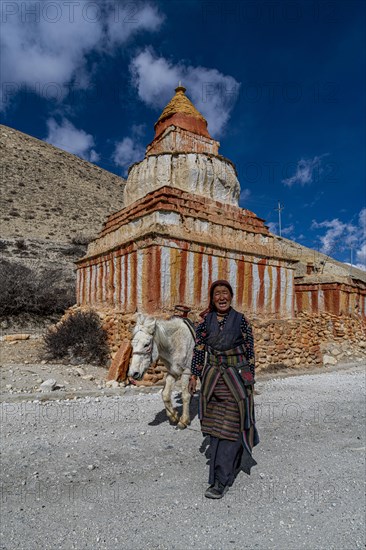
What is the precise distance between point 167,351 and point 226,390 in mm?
1526

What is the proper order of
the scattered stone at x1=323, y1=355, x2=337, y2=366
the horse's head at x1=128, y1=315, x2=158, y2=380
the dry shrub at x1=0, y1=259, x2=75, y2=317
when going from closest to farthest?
the horse's head at x1=128, y1=315, x2=158, y2=380
the scattered stone at x1=323, y1=355, x2=337, y2=366
the dry shrub at x1=0, y1=259, x2=75, y2=317

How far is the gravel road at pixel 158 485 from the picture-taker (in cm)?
246

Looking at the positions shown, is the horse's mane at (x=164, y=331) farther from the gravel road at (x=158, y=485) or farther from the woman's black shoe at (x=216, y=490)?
the woman's black shoe at (x=216, y=490)

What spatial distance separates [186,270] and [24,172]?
39879 mm

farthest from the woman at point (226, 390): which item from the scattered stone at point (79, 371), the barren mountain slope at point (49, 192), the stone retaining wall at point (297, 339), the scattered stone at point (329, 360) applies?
the barren mountain slope at point (49, 192)

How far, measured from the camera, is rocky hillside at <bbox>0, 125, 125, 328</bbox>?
1560 cm

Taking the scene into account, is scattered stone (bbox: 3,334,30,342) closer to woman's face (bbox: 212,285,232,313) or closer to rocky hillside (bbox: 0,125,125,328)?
rocky hillside (bbox: 0,125,125,328)

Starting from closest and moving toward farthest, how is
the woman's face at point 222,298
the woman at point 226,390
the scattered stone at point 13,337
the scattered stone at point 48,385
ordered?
the woman at point 226,390 → the woman's face at point 222,298 → the scattered stone at point 48,385 → the scattered stone at point 13,337

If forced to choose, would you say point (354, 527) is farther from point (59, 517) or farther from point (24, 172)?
point (24, 172)

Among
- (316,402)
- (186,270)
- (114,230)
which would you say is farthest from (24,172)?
(316,402)

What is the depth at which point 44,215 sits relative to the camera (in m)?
34.5

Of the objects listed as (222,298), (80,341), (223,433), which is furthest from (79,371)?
(222,298)

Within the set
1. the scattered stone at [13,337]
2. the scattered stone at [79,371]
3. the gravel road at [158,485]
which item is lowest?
the gravel road at [158,485]

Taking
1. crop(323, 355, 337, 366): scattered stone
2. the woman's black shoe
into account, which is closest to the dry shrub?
crop(323, 355, 337, 366): scattered stone
